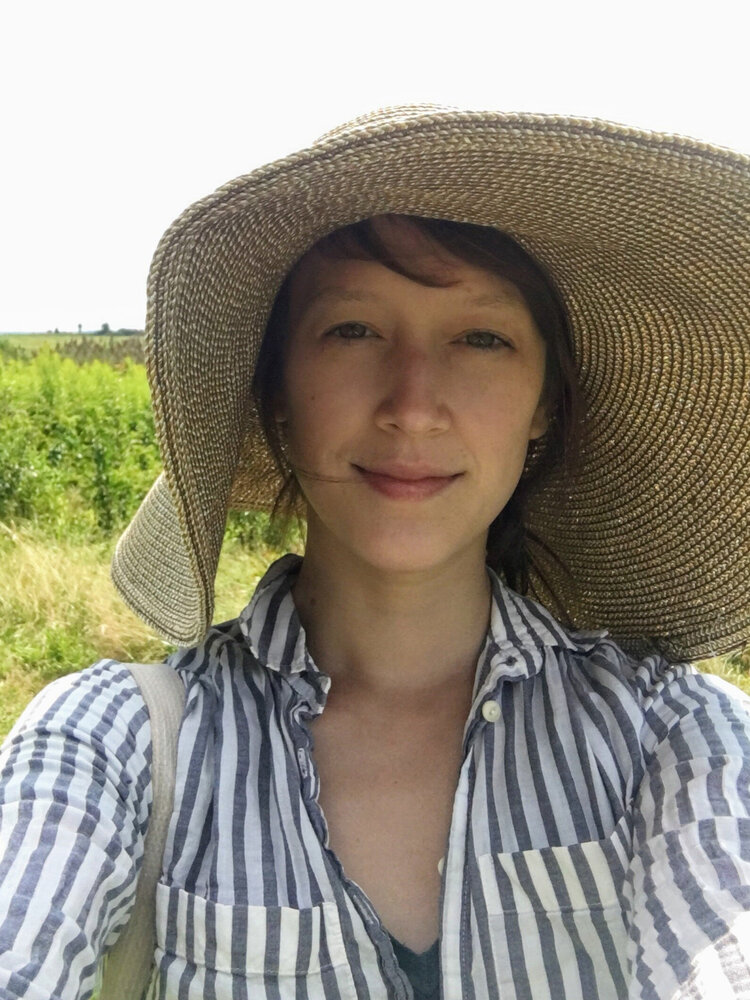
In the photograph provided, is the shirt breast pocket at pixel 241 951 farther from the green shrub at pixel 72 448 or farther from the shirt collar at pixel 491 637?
the green shrub at pixel 72 448

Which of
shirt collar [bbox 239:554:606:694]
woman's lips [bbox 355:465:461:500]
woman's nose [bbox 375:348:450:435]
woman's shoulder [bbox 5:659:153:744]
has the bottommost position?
shirt collar [bbox 239:554:606:694]

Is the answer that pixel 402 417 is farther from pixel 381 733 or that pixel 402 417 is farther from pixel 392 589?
pixel 381 733

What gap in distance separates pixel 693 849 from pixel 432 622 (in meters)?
0.53

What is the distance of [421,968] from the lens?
113cm

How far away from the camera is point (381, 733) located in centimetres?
136

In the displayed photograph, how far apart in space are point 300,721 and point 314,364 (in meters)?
0.48

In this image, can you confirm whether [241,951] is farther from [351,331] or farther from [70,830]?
[351,331]

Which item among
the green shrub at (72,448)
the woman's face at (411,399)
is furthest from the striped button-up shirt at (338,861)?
the green shrub at (72,448)

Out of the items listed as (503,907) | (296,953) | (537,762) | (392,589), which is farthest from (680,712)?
(296,953)

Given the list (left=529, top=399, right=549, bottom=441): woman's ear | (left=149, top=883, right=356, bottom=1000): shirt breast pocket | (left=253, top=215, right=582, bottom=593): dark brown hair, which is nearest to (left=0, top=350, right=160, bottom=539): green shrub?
(left=253, top=215, right=582, bottom=593): dark brown hair

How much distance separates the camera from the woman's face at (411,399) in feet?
4.23

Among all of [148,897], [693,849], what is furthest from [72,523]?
[693,849]

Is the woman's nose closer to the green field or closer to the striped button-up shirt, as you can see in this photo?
the striped button-up shirt

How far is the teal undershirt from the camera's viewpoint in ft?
3.67
